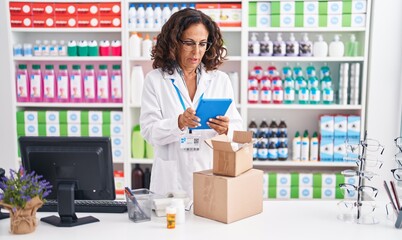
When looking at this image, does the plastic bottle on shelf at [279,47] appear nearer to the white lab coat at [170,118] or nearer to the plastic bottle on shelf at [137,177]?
the white lab coat at [170,118]

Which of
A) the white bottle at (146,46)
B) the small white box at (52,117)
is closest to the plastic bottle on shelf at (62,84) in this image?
the small white box at (52,117)

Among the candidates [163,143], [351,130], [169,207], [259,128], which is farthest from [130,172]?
[169,207]

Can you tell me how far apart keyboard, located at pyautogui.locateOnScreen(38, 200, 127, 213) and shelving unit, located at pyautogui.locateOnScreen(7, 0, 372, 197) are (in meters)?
1.84

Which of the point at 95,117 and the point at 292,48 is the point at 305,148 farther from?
the point at 95,117

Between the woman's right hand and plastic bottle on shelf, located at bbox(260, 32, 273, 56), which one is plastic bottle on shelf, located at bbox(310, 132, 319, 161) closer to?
plastic bottle on shelf, located at bbox(260, 32, 273, 56)

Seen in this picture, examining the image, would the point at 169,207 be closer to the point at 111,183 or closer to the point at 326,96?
the point at 111,183

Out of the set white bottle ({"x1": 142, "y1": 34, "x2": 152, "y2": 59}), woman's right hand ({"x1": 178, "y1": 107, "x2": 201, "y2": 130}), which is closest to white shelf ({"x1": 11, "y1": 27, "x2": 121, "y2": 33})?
white bottle ({"x1": 142, "y1": 34, "x2": 152, "y2": 59})

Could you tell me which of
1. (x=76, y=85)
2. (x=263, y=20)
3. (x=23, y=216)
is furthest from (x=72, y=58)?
(x=23, y=216)

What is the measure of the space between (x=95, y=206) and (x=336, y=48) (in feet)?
8.55

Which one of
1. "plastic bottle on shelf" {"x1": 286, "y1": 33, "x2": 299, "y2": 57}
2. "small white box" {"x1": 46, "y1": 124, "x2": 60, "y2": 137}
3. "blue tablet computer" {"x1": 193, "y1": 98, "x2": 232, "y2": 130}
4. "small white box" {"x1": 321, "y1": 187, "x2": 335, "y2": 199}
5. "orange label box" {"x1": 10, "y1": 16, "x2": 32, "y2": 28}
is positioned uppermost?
"orange label box" {"x1": 10, "y1": 16, "x2": 32, "y2": 28}

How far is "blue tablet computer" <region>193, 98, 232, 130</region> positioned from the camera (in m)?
2.12

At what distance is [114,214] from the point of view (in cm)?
211

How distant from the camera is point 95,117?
398cm

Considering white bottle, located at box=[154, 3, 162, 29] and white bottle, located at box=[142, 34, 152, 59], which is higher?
white bottle, located at box=[154, 3, 162, 29]
